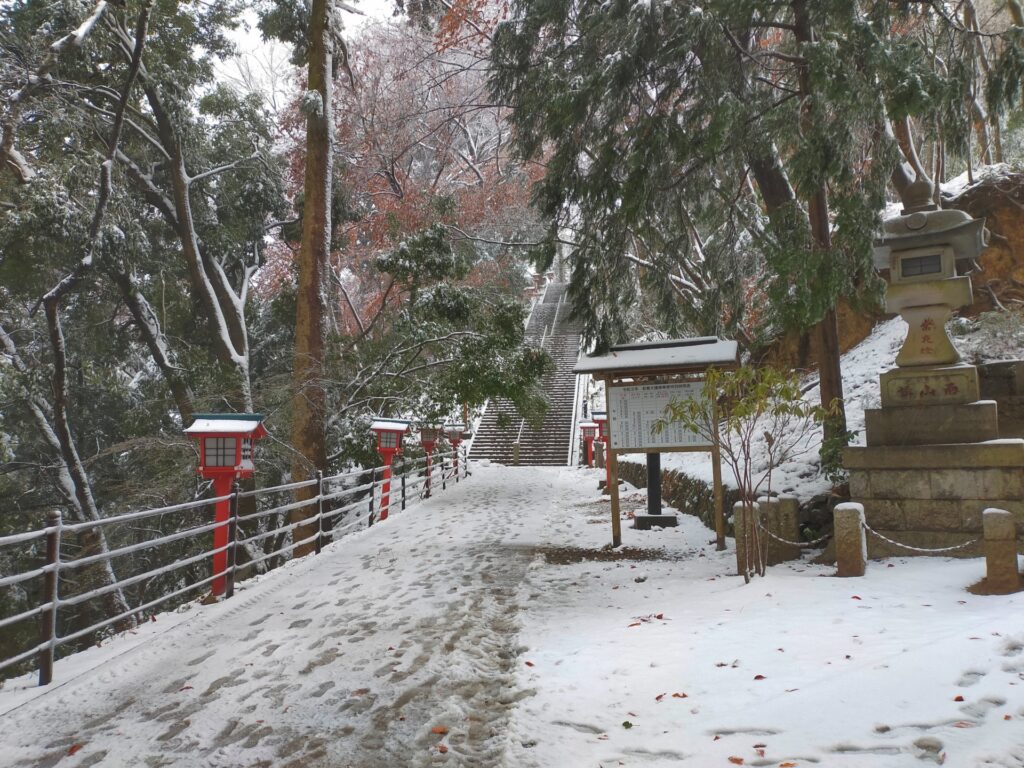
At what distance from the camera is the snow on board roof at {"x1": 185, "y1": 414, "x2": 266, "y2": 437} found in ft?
21.8

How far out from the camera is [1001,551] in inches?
181

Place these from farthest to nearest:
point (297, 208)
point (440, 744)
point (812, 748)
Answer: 1. point (297, 208)
2. point (440, 744)
3. point (812, 748)

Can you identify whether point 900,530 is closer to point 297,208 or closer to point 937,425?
point 937,425

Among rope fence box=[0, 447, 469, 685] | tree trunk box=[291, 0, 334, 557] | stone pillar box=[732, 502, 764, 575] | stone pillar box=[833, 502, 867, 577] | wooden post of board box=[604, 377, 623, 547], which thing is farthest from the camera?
tree trunk box=[291, 0, 334, 557]

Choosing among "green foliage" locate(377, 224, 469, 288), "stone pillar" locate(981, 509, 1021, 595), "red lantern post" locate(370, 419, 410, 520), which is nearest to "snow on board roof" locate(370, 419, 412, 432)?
"red lantern post" locate(370, 419, 410, 520)

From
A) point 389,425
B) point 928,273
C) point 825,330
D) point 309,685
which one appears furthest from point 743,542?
point 389,425

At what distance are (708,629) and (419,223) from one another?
14292mm

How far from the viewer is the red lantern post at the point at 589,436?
22.5 m

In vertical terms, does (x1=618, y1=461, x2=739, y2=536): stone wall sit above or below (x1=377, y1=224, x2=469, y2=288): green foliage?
below

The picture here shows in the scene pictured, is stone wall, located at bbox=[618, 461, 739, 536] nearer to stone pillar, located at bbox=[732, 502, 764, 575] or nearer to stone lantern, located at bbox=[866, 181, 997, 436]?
stone pillar, located at bbox=[732, 502, 764, 575]

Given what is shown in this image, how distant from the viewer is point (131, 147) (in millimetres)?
14523

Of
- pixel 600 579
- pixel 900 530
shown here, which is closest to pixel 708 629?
pixel 600 579

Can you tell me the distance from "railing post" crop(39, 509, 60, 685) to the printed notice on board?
5867 mm

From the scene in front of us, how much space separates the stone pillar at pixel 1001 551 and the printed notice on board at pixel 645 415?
3361 millimetres
